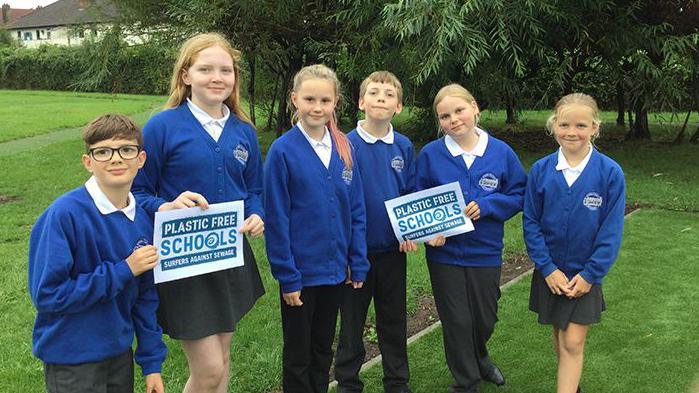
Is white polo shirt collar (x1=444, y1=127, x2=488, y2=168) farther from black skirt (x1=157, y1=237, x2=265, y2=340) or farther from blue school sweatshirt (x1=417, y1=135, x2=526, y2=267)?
black skirt (x1=157, y1=237, x2=265, y2=340)

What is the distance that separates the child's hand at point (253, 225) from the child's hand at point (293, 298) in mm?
384

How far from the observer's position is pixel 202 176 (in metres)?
2.65

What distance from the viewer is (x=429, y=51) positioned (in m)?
8.77

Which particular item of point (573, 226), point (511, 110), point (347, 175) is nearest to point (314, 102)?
point (347, 175)

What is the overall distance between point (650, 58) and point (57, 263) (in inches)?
443

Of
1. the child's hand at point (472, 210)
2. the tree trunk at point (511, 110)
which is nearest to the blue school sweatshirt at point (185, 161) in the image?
the child's hand at point (472, 210)

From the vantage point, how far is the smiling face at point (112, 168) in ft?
7.41

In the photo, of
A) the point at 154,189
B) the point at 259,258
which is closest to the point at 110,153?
the point at 154,189

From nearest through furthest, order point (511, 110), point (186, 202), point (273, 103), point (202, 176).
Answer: point (186, 202) → point (202, 176) → point (511, 110) → point (273, 103)

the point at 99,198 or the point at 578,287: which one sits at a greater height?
the point at 99,198

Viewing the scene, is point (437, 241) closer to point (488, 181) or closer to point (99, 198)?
point (488, 181)

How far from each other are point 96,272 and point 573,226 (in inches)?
87.8

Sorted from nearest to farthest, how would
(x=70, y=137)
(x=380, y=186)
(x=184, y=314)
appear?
(x=184, y=314)
(x=380, y=186)
(x=70, y=137)

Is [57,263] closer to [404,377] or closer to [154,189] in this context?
[154,189]
